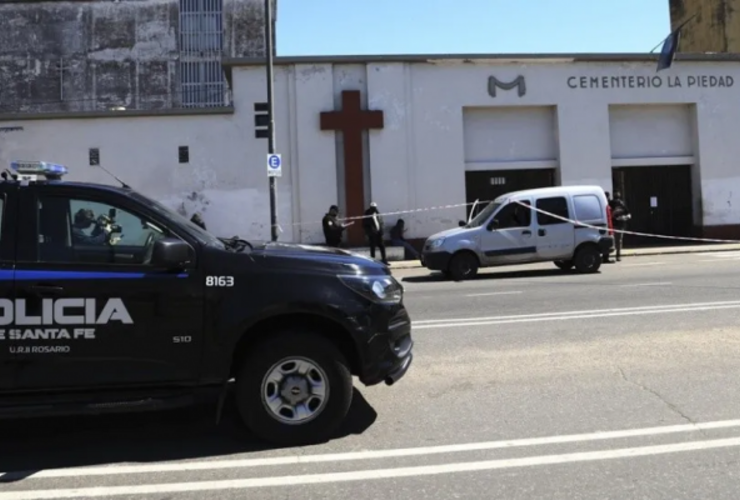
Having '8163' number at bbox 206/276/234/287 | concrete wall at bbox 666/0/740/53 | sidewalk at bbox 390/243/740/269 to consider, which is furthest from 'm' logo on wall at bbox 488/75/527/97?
'8163' number at bbox 206/276/234/287

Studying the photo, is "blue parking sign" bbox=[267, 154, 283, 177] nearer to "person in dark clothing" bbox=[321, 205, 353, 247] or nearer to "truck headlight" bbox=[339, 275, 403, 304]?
"person in dark clothing" bbox=[321, 205, 353, 247]

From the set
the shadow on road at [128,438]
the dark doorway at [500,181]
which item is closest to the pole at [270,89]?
the dark doorway at [500,181]

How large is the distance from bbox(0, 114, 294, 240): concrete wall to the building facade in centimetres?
4

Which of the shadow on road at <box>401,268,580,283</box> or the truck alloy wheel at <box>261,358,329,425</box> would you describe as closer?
the truck alloy wheel at <box>261,358,329,425</box>

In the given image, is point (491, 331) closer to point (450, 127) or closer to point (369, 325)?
point (369, 325)

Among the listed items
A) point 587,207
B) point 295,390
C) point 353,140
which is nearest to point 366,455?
point 295,390

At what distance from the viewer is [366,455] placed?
4.54 metres

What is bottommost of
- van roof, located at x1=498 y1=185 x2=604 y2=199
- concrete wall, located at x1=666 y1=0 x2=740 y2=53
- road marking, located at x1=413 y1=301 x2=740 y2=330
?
road marking, located at x1=413 y1=301 x2=740 y2=330

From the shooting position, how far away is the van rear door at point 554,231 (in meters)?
15.4

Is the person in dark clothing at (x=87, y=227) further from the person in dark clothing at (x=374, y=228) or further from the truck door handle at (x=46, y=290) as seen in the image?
the person in dark clothing at (x=374, y=228)

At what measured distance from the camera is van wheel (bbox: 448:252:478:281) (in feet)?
49.7

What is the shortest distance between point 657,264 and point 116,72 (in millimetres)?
40189

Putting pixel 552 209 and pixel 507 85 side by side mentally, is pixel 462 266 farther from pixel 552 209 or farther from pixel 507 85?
pixel 507 85

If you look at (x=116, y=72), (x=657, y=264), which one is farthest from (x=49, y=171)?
(x=116, y=72)
